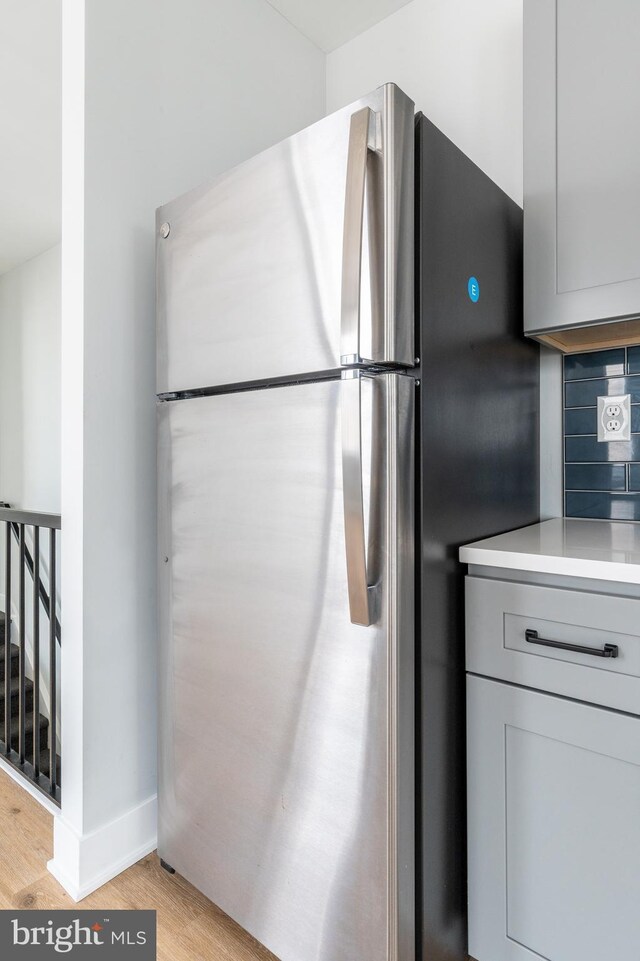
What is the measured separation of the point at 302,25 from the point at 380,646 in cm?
229

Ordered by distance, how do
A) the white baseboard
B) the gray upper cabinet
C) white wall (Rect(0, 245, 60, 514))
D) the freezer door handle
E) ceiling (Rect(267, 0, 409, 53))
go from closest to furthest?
the freezer door handle, the gray upper cabinet, the white baseboard, ceiling (Rect(267, 0, 409, 53)), white wall (Rect(0, 245, 60, 514))

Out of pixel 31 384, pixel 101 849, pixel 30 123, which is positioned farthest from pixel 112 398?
pixel 31 384

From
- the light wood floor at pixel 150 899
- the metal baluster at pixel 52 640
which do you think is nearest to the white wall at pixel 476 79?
the light wood floor at pixel 150 899

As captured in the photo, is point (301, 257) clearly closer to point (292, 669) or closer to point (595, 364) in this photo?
point (292, 669)

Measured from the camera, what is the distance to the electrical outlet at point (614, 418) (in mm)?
1572

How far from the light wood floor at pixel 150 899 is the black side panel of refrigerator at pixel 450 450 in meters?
0.50

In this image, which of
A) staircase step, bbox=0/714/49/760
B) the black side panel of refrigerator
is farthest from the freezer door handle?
staircase step, bbox=0/714/49/760

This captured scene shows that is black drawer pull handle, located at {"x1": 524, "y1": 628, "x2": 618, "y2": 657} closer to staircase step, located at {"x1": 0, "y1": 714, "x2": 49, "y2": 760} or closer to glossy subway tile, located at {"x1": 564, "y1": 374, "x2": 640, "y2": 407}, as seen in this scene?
glossy subway tile, located at {"x1": 564, "y1": 374, "x2": 640, "y2": 407}

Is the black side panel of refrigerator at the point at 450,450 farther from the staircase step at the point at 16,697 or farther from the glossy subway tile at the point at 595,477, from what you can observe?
the staircase step at the point at 16,697

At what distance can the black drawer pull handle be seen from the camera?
3.37 ft

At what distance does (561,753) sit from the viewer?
1081 millimetres

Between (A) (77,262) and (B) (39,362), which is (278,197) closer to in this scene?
(A) (77,262)

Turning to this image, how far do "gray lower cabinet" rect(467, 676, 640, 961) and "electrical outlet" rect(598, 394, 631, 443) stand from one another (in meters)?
0.81

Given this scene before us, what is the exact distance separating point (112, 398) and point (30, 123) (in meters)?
1.91
